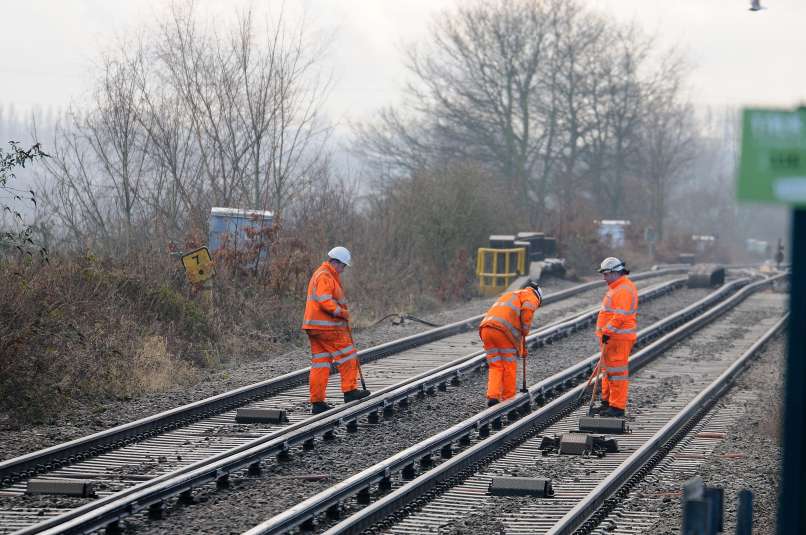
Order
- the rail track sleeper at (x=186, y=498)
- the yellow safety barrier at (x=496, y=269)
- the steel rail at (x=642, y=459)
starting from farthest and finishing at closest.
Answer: the yellow safety barrier at (x=496, y=269) < the rail track sleeper at (x=186, y=498) < the steel rail at (x=642, y=459)

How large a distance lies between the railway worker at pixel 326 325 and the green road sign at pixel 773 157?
25.5 ft

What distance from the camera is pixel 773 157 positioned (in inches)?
185

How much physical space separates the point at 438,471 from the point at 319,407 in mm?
3023

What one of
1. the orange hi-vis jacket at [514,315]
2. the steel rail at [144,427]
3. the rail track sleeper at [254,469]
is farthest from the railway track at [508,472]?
the steel rail at [144,427]

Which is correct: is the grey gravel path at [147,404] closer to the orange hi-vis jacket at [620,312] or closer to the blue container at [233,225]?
the blue container at [233,225]

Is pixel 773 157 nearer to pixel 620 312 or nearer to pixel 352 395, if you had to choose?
pixel 620 312

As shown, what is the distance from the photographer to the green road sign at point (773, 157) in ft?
15.3

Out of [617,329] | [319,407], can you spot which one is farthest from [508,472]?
[617,329]

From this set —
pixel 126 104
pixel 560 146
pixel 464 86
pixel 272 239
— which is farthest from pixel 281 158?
pixel 560 146

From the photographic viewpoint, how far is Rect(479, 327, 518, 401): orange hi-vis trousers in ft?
40.2

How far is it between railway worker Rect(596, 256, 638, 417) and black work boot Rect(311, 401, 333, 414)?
3.18 metres

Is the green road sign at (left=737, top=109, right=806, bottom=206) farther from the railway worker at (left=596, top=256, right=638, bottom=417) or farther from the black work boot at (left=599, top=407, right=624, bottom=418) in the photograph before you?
the black work boot at (left=599, top=407, right=624, bottom=418)

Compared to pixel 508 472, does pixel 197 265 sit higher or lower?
higher

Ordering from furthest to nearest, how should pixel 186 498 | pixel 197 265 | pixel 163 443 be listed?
1. pixel 197 265
2. pixel 163 443
3. pixel 186 498
